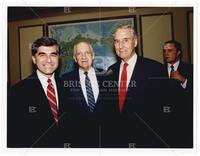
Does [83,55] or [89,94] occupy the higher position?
[83,55]

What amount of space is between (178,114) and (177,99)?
78mm

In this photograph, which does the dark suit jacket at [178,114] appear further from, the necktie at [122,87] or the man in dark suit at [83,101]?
the man in dark suit at [83,101]

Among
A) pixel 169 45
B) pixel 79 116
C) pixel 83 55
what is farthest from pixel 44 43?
pixel 169 45

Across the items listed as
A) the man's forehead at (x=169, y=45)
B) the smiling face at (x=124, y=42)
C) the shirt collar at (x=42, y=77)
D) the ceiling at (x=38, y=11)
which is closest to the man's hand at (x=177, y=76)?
the man's forehead at (x=169, y=45)

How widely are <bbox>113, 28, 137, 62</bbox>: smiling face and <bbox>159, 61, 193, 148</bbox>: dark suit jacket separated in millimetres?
201

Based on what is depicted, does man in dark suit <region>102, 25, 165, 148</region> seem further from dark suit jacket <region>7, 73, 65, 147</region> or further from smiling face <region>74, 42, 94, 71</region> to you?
dark suit jacket <region>7, 73, 65, 147</region>

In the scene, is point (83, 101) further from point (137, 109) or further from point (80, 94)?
point (137, 109)

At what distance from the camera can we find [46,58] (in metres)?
1.81

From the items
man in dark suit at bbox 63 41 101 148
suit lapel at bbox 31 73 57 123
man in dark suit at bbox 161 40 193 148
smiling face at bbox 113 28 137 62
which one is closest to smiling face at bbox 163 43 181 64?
man in dark suit at bbox 161 40 193 148

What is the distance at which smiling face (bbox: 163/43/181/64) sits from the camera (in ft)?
5.94

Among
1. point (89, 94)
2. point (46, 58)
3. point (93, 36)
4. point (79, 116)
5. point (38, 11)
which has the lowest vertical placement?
point (79, 116)

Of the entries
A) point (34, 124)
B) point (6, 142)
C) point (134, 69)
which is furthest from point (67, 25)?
point (6, 142)

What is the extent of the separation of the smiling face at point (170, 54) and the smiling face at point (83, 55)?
377 millimetres
